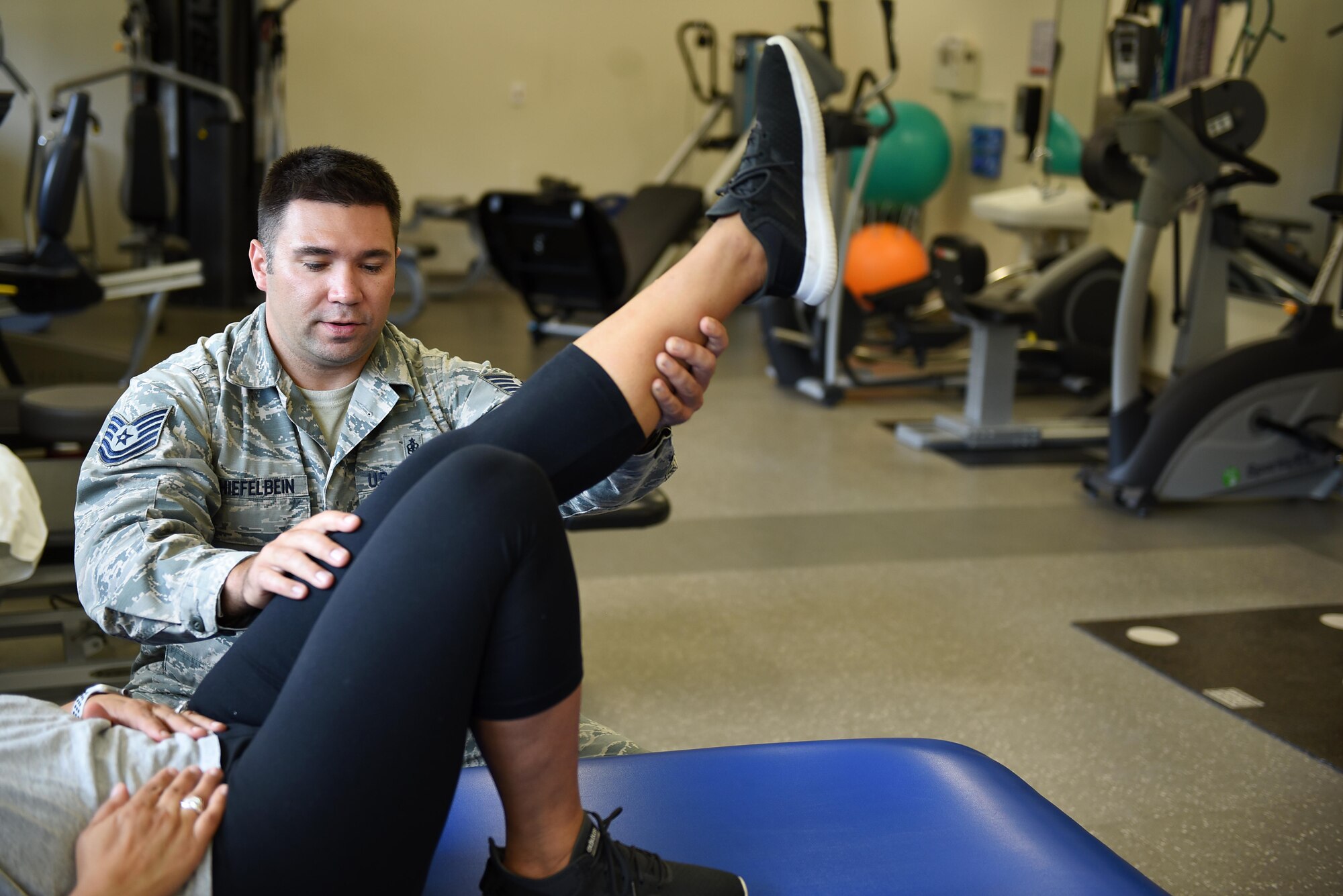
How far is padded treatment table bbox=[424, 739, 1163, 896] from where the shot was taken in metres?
1.21

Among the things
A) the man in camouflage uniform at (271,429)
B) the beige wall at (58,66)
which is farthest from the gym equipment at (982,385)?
the beige wall at (58,66)

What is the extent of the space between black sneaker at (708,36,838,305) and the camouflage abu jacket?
0.86 ft

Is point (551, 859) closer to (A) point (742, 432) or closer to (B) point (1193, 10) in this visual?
(A) point (742, 432)

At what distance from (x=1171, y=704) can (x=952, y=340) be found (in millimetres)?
3278

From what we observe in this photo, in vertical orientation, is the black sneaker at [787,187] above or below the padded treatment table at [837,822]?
above

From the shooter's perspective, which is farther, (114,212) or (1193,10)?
(114,212)

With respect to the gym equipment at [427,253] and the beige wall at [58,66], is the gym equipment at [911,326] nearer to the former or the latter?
the gym equipment at [427,253]

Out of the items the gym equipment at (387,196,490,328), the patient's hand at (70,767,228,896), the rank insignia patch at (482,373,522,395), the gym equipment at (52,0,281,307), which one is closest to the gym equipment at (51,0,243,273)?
the gym equipment at (52,0,281,307)

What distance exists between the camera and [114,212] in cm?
748

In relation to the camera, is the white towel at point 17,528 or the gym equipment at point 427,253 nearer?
the white towel at point 17,528

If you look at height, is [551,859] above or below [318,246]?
below

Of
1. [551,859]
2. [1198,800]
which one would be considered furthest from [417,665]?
[1198,800]

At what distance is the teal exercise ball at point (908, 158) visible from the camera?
23.0ft

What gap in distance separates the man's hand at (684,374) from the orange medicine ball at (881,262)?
13.5ft
